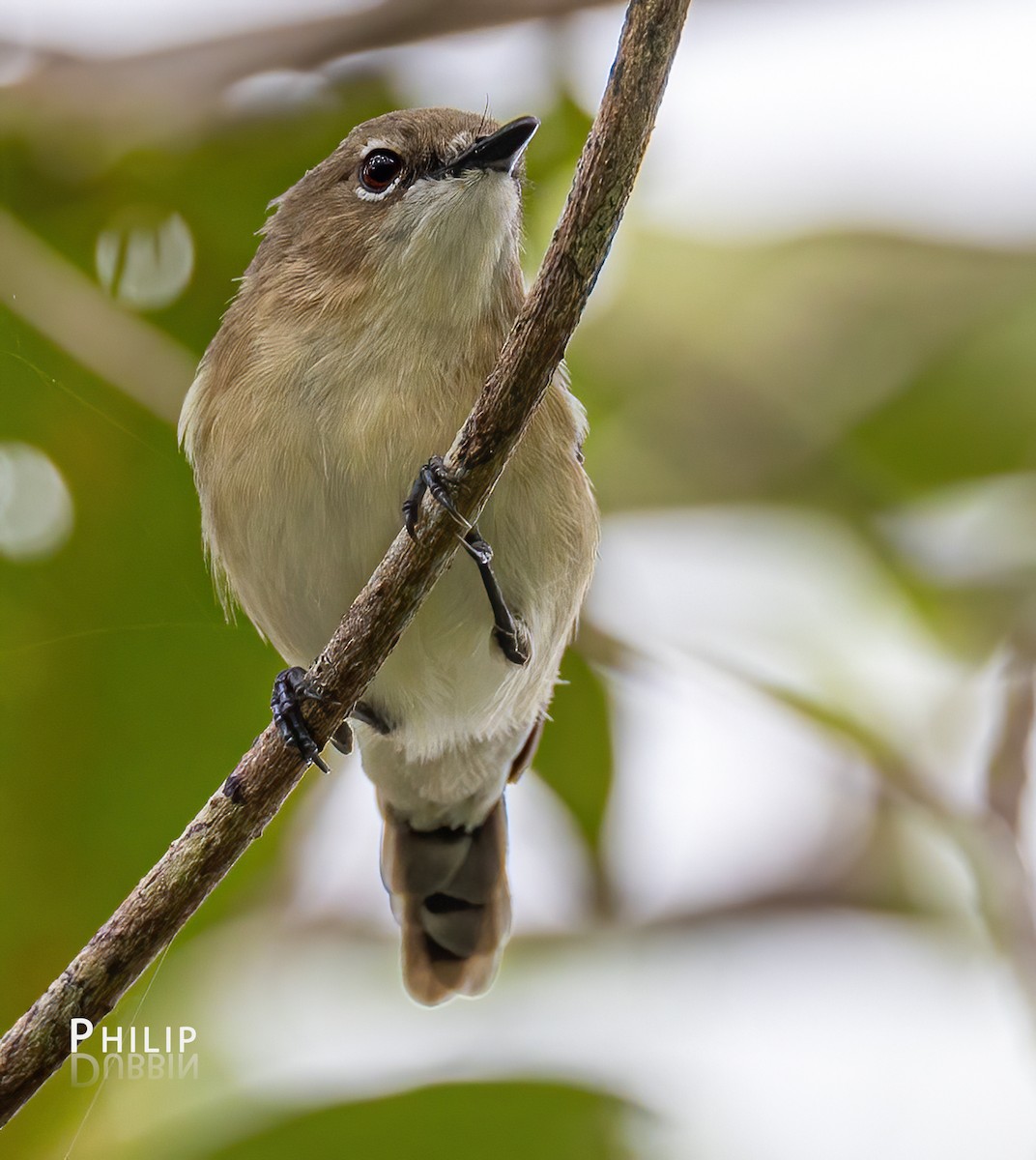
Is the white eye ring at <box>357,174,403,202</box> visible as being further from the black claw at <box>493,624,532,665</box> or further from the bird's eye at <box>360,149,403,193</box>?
the black claw at <box>493,624,532,665</box>

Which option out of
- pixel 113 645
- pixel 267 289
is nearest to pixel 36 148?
pixel 267 289

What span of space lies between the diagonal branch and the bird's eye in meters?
1.29

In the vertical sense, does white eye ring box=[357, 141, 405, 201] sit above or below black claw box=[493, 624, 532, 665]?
above

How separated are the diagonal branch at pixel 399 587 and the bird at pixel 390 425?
500mm

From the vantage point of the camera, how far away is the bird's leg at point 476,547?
1.85m

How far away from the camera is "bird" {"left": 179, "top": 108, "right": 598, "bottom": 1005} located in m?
2.75

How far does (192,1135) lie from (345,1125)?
1.06 feet

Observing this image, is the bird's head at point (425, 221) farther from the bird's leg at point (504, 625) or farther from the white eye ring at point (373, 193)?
the bird's leg at point (504, 625)

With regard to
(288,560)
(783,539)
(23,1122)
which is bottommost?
(23,1122)

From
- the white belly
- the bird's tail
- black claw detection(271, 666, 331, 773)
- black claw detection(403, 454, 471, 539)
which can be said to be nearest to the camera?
black claw detection(403, 454, 471, 539)

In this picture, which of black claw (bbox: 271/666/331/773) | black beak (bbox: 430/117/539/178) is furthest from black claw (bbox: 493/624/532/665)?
black beak (bbox: 430/117/539/178)

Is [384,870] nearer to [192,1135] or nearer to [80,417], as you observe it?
[192,1135]

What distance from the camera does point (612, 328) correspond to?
3977 millimetres

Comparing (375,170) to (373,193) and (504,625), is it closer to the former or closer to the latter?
(373,193)
